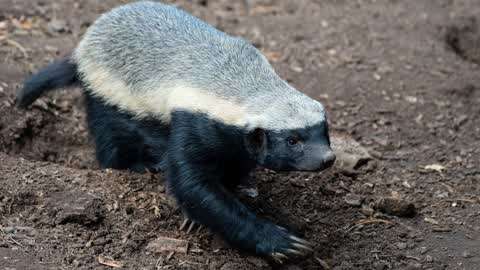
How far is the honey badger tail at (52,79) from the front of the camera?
5781 millimetres

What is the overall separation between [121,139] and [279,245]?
1670 millimetres

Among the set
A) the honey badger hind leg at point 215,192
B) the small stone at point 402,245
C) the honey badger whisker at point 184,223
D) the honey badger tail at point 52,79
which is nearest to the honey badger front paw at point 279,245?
the honey badger hind leg at point 215,192

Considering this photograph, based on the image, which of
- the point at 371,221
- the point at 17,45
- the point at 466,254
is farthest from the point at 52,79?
the point at 466,254

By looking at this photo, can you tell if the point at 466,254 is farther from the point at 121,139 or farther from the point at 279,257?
the point at 121,139

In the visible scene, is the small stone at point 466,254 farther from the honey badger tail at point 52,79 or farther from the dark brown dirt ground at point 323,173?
the honey badger tail at point 52,79

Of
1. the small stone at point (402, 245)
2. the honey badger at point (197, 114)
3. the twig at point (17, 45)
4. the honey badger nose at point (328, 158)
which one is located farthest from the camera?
the twig at point (17, 45)

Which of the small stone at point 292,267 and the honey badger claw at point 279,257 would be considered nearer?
the honey badger claw at point 279,257

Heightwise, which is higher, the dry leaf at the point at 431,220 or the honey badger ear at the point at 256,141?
the honey badger ear at the point at 256,141

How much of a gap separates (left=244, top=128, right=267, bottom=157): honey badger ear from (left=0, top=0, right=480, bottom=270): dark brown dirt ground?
715 mm

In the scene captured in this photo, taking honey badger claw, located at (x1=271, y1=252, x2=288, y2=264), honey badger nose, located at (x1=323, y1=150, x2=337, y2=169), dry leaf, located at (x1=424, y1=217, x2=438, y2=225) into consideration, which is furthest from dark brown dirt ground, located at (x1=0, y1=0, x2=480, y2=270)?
honey badger nose, located at (x1=323, y1=150, x2=337, y2=169)

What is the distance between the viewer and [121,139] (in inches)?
219

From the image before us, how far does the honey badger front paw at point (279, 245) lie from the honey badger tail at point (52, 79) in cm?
215

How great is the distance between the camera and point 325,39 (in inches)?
308

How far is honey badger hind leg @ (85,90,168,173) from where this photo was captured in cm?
532
